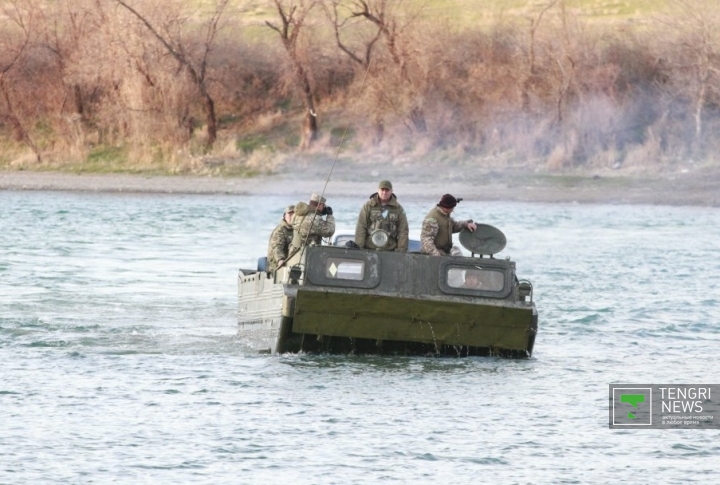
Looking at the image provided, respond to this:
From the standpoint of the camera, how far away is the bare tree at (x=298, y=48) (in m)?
54.0

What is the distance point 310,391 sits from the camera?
15711 millimetres

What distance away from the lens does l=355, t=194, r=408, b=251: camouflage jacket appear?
680 inches

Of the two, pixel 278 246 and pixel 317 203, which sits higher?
pixel 317 203

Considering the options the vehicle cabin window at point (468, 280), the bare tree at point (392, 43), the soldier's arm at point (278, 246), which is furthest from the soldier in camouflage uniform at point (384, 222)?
the bare tree at point (392, 43)

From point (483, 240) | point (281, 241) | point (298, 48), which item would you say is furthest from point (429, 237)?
point (298, 48)

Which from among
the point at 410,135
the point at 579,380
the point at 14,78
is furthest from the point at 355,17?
the point at 579,380

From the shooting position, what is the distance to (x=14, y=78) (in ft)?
192

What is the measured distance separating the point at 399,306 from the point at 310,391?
160 cm

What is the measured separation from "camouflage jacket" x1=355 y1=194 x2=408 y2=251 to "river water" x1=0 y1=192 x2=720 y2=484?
1.30 meters

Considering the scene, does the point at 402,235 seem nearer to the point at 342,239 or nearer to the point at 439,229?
the point at 439,229

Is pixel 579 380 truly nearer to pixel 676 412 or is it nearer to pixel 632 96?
pixel 676 412

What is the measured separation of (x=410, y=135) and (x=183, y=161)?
308 inches

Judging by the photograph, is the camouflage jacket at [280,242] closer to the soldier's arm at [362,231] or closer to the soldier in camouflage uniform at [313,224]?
the soldier in camouflage uniform at [313,224]
